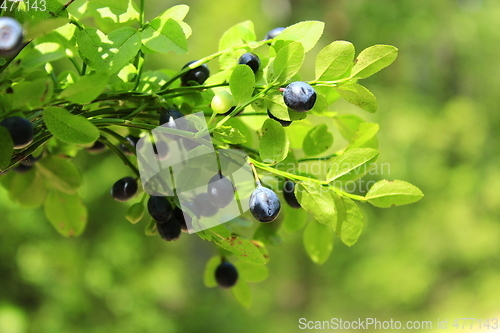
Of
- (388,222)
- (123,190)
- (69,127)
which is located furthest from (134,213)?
(388,222)

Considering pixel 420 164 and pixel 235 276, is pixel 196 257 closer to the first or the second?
pixel 420 164

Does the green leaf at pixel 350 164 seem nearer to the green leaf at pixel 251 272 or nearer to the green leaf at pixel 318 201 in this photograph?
the green leaf at pixel 318 201

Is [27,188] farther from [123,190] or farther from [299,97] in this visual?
[299,97]

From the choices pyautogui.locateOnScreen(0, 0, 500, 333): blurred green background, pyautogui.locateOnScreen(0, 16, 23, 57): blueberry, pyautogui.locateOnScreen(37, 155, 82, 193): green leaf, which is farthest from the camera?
pyautogui.locateOnScreen(0, 0, 500, 333): blurred green background

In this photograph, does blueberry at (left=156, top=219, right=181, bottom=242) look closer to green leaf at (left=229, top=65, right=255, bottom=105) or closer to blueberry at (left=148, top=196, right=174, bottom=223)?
blueberry at (left=148, top=196, right=174, bottom=223)

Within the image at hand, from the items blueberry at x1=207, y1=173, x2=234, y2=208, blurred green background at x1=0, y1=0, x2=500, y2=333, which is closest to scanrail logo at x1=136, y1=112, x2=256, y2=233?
blueberry at x1=207, y1=173, x2=234, y2=208

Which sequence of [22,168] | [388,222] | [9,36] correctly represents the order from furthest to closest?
1. [388,222]
2. [22,168]
3. [9,36]
